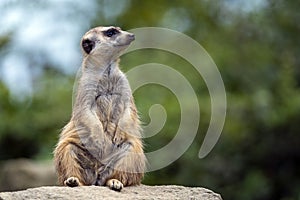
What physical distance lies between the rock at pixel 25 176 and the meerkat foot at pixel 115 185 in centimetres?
458

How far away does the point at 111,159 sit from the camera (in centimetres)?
448

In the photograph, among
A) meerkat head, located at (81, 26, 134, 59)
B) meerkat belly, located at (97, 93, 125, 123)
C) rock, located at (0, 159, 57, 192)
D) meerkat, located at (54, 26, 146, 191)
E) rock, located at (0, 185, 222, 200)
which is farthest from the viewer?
rock, located at (0, 159, 57, 192)

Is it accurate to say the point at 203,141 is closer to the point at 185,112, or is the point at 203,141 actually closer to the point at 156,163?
the point at 185,112

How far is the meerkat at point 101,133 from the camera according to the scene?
4445mm

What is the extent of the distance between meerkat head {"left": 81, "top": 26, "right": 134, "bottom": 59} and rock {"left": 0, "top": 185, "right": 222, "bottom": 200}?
0.83 meters

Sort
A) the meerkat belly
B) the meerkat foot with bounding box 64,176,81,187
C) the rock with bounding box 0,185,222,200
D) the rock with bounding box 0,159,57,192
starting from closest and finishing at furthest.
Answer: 1. the rock with bounding box 0,185,222,200
2. the meerkat foot with bounding box 64,176,81,187
3. the meerkat belly
4. the rock with bounding box 0,159,57,192

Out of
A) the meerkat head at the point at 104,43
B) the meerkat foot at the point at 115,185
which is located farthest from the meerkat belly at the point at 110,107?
the meerkat foot at the point at 115,185

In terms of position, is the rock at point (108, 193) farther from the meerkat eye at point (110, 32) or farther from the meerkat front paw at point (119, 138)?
the meerkat eye at point (110, 32)

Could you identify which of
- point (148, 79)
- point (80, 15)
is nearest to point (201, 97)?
point (148, 79)

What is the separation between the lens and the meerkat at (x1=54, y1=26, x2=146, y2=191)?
445 cm

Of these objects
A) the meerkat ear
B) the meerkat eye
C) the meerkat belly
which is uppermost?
the meerkat eye

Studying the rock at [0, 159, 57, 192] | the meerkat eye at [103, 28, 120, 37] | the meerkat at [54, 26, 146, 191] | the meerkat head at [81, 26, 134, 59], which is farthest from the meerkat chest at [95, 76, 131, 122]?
the rock at [0, 159, 57, 192]

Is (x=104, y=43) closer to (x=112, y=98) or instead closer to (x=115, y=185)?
(x=112, y=98)

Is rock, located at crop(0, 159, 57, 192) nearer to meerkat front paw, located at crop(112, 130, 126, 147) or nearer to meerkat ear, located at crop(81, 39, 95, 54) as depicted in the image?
meerkat ear, located at crop(81, 39, 95, 54)
